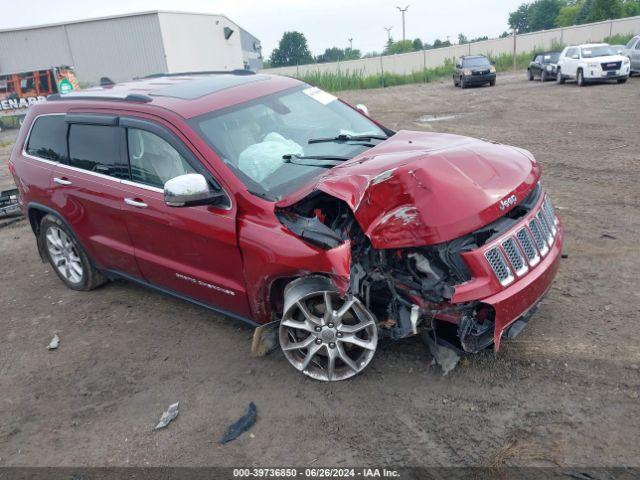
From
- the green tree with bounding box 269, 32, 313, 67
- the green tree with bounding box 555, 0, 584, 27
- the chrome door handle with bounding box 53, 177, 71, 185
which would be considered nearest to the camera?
the chrome door handle with bounding box 53, 177, 71, 185

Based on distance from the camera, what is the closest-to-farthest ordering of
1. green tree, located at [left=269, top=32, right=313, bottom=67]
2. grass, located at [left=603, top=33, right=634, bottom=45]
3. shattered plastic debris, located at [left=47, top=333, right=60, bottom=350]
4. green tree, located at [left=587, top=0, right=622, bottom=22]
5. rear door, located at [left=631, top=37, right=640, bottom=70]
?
shattered plastic debris, located at [left=47, top=333, right=60, bottom=350]
rear door, located at [left=631, top=37, right=640, bottom=70]
grass, located at [left=603, top=33, right=634, bottom=45]
green tree, located at [left=587, top=0, right=622, bottom=22]
green tree, located at [left=269, top=32, right=313, bottom=67]

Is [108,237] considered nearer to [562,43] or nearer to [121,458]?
[121,458]

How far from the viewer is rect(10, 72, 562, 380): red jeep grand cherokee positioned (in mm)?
3178

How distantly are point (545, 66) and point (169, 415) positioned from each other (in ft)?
79.2

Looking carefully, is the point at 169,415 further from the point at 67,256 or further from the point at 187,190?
the point at 67,256

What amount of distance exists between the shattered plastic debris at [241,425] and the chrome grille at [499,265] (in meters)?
1.74

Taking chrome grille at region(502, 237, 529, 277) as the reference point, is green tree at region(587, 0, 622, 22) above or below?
above

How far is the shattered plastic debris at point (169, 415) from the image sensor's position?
3422 millimetres

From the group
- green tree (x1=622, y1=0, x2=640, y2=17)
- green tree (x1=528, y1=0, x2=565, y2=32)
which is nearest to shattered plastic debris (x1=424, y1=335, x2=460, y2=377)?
green tree (x1=622, y1=0, x2=640, y2=17)

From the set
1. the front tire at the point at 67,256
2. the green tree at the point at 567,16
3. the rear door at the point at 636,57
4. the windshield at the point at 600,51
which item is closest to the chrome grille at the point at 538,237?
the front tire at the point at 67,256

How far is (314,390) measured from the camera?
11.7 feet

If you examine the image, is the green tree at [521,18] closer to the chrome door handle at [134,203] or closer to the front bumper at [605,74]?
the front bumper at [605,74]

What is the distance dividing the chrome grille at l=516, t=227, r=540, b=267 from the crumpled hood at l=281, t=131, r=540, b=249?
18 cm

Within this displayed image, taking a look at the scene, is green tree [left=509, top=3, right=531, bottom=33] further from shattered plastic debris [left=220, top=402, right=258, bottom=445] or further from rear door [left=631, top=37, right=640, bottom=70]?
shattered plastic debris [left=220, top=402, right=258, bottom=445]
